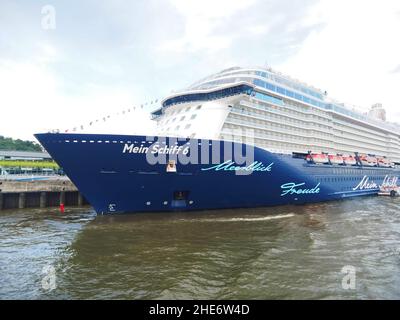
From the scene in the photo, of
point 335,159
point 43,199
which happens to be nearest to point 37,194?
point 43,199

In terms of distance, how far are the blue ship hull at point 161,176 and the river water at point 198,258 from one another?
1.14 metres

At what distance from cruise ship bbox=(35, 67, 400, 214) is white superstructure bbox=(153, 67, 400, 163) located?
91 mm

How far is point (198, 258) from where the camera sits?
29.3 feet

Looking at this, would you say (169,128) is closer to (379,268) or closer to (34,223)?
(34,223)

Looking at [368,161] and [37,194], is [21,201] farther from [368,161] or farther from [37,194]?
[368,161]

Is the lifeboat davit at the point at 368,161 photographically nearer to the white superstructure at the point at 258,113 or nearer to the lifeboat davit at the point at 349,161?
the white superstructure at the point at 258,113

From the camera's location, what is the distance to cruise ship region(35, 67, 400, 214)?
547 inches

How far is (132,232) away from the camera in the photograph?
12188 mm

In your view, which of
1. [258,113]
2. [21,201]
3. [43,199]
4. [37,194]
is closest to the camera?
[258,113]

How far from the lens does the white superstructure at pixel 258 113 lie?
18.6 m

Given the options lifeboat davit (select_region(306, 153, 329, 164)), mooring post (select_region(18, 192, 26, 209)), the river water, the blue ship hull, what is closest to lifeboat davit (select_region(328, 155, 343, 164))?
lifeboat davit (select_region(306, 153, 329, 164))

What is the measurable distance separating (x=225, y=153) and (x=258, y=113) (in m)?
6.75

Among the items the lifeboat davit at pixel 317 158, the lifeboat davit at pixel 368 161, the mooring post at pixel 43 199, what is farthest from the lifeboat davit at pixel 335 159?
the mooring post at pixel 43 199
